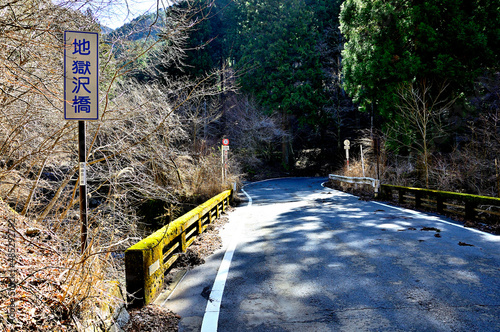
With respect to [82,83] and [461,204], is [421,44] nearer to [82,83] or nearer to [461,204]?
[461,204]

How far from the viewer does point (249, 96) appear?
38.8m

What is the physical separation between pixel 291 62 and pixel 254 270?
107ft


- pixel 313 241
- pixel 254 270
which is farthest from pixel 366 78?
pixel 254 270

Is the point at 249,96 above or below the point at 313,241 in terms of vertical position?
above

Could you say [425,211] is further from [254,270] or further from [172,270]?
[172,270]

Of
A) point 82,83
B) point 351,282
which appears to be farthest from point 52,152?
point 351,282

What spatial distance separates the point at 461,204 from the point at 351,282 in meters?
8.73

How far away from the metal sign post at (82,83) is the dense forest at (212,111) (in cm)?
Answer: 15

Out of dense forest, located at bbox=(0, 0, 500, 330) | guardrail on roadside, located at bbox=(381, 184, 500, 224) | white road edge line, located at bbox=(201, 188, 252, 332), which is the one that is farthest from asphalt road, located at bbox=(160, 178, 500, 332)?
dense forest, located at bbox=(0, 0, 500, 330)

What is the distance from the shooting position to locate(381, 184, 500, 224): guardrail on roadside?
852 centimetres

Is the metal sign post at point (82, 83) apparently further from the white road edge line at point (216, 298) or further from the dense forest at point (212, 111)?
the white road edge line at point (216, 298)

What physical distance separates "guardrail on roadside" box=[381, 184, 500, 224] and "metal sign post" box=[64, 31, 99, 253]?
8.85 m

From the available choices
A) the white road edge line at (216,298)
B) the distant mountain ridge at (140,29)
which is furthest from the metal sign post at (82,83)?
the white road edge line at (216,298)

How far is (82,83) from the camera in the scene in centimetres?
368
